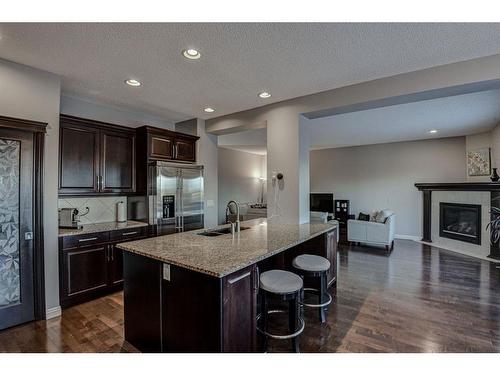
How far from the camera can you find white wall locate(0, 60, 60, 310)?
2549mm

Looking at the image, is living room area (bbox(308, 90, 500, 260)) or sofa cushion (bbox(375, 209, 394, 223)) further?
sofa cushion (bbox(375, 209, 394, 223))

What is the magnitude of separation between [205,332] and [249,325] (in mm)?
337

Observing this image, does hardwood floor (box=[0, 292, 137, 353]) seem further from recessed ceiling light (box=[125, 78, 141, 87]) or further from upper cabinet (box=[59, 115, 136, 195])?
recessed ceiling light (box=[125, 78, 141, 87])

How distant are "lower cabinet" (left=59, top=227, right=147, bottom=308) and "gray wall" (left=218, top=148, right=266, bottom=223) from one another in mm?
4753

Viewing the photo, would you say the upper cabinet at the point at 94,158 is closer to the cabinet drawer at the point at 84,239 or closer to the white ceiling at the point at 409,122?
the cabinet drawer at the point at 84,239

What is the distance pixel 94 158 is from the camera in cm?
343

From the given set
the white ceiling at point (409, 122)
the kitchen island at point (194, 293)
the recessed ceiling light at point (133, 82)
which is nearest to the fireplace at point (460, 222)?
the white ceiling at point (409, 122)

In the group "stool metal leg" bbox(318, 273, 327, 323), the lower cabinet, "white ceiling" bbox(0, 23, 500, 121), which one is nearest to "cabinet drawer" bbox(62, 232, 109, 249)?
the lower cabinet

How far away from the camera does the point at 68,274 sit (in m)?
2.93

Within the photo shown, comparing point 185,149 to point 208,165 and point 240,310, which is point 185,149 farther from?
point 240,310

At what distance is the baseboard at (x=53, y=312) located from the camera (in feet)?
8.86

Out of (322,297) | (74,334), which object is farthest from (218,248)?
(74,334)
